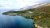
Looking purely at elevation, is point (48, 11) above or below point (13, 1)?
below

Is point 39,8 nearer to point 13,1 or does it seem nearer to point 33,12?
point 33,12

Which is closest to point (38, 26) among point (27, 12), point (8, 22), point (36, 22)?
point (36, 22)

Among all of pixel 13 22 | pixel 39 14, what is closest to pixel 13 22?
pixel 13 22

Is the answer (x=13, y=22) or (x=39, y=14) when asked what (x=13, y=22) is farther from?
(x=39, y=14)
